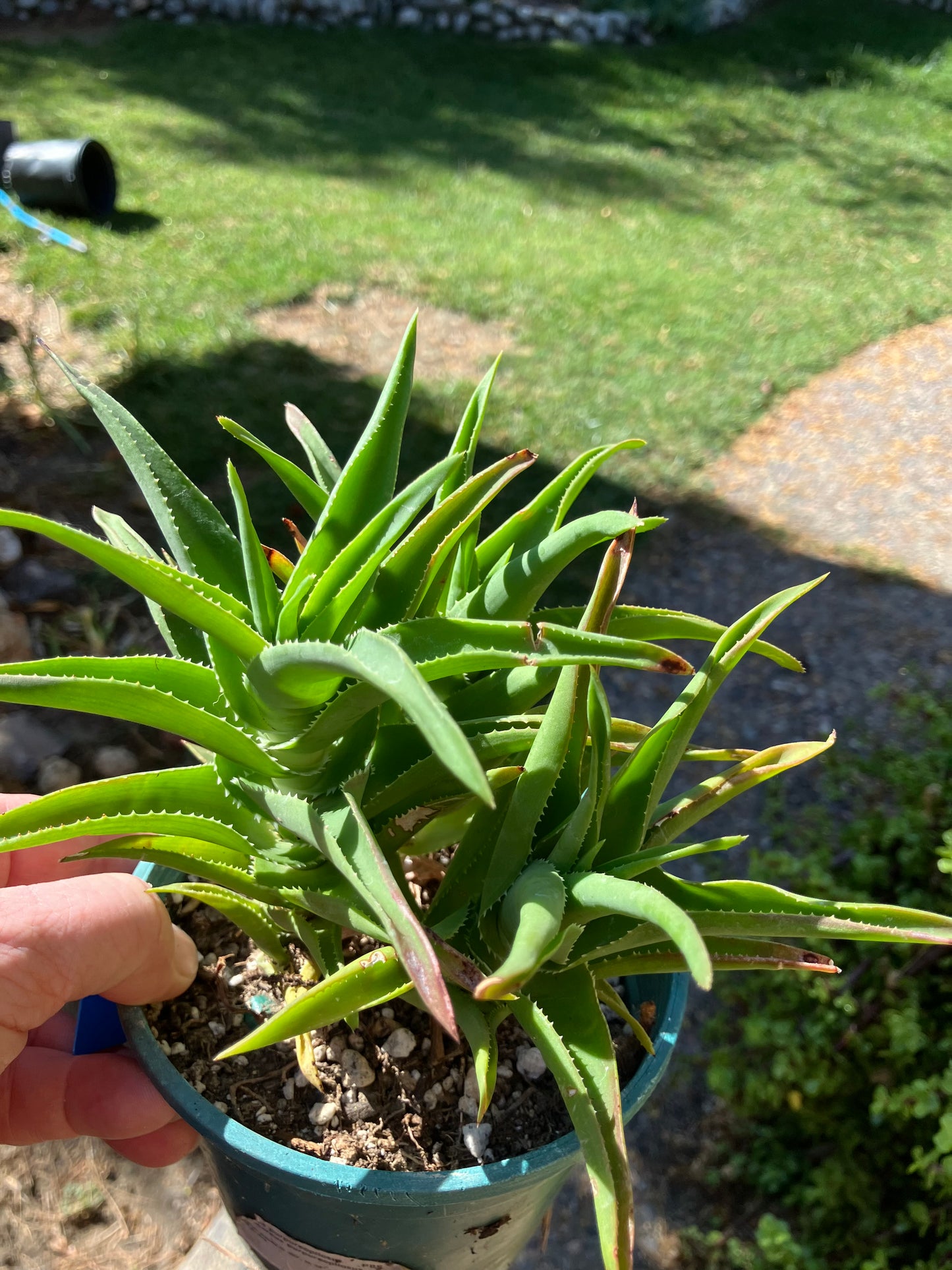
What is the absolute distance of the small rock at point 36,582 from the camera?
2.71 metres

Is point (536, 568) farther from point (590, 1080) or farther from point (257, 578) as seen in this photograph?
point (590, 1080)

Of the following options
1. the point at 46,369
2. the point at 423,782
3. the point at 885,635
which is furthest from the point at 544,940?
the point at 46,369

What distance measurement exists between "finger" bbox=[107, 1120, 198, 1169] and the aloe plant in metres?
0.38

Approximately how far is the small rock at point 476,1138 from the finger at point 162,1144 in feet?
1.39

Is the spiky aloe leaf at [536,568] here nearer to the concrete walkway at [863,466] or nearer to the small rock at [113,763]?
the small rock at [113,763]

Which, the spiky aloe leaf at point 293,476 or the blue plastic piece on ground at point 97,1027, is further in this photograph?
the blue plastic piece on ground at point 97,1027

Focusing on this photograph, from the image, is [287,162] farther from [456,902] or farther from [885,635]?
[456,902]

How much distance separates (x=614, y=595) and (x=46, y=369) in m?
3.55

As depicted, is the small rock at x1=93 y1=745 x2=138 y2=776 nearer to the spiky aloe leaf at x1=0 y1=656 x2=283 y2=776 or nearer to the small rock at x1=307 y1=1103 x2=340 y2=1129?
the small rock at x1=307 y1=1103 x2=340 y2=1129

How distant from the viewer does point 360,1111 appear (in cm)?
115

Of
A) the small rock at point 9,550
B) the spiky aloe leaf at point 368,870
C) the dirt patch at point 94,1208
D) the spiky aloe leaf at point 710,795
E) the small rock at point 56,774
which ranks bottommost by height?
the dirt patch at point 94,1208

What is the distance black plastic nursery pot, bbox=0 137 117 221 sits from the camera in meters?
4.85

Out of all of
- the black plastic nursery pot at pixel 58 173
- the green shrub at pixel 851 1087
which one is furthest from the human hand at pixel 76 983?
the black plastic nursery pot at pixel 58 173

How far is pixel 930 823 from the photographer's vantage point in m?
2.25
